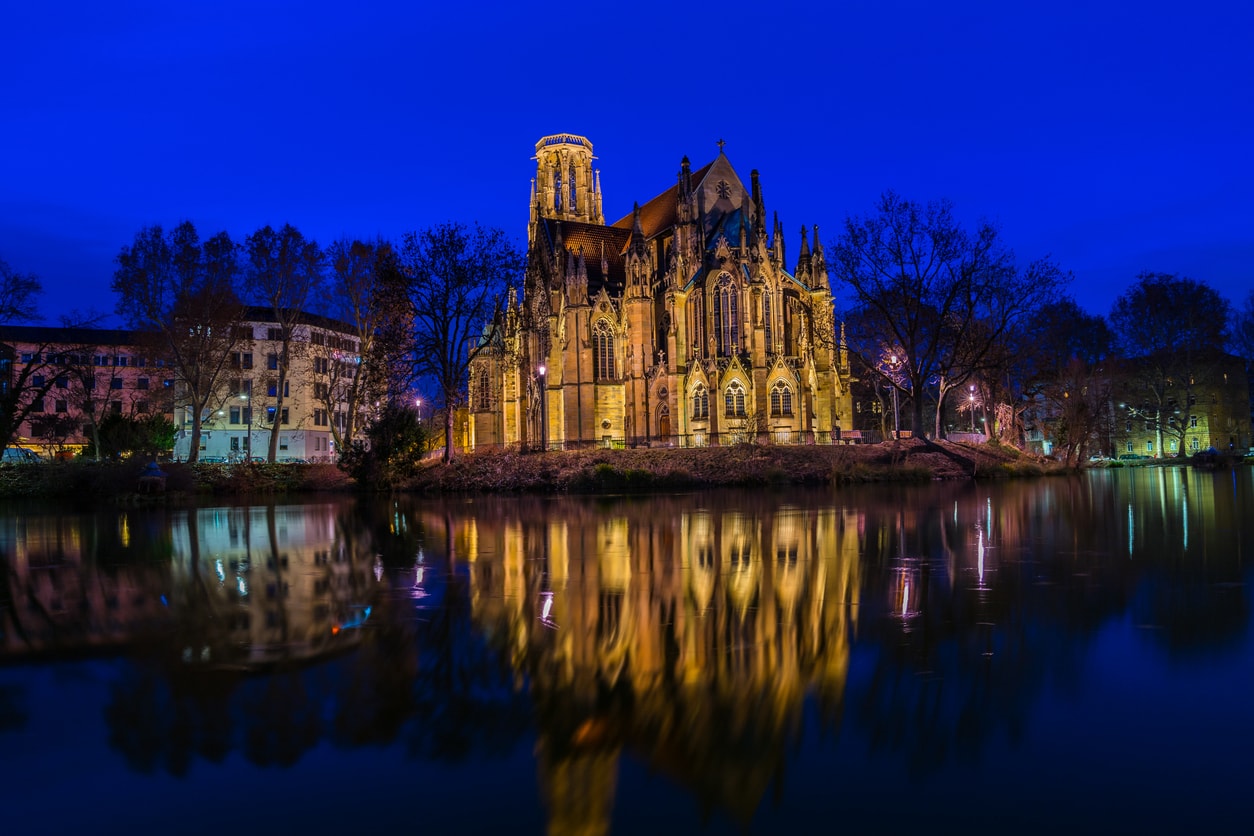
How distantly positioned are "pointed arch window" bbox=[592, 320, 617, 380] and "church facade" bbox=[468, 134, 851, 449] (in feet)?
0.31

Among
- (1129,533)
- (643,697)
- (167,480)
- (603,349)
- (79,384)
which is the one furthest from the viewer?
(79,384)

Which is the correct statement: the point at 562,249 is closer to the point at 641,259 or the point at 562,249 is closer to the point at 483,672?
the point at 641,259

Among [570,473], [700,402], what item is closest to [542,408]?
[700,402]

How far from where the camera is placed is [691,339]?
59.6 meters

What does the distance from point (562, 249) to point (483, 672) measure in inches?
2337

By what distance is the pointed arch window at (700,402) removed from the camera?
190 feet

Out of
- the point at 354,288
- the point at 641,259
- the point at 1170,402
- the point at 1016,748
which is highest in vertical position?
the point at 641,259

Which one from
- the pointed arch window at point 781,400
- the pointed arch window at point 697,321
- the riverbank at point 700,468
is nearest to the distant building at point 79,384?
the riverbank at point 700,468

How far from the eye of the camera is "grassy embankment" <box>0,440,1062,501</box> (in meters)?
35.8

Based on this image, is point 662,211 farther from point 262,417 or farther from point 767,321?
point 262,417

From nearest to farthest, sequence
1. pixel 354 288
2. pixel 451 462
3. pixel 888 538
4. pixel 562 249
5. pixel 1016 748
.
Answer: pixel 1016 748, pixel 888 538, pixel 451 462, pixel 354 288, pixel 562 249

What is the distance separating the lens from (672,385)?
2297 inches

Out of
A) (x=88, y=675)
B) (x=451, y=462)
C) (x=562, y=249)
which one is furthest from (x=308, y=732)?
(x=562, y=249)

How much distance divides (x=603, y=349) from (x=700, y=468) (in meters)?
25.0
